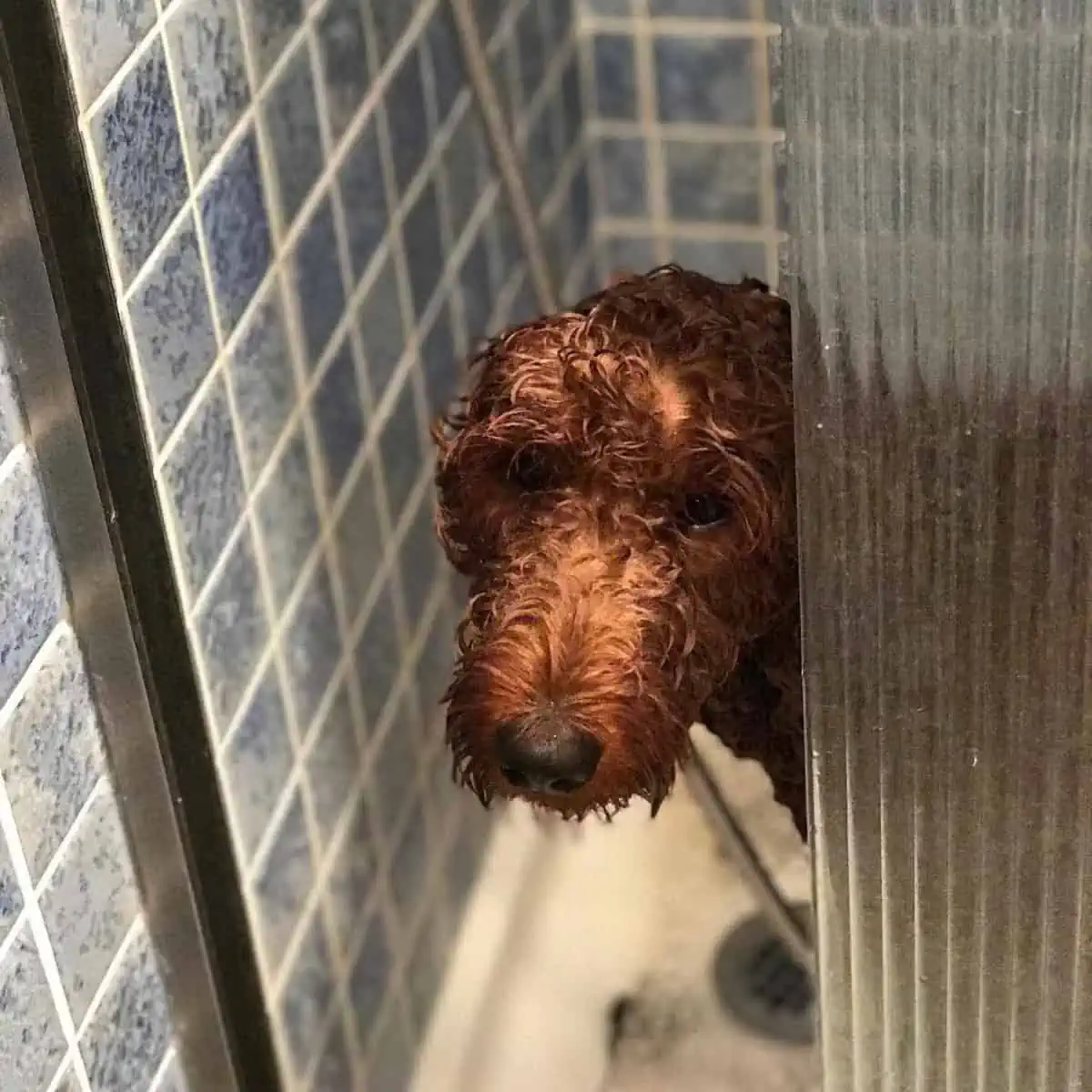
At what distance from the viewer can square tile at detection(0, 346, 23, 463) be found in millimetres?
798

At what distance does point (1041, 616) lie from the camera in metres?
0.70

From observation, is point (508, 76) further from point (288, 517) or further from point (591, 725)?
point (591, 725)

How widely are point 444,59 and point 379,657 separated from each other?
0.47 meters

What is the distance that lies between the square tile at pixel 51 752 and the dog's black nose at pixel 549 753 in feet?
0.74

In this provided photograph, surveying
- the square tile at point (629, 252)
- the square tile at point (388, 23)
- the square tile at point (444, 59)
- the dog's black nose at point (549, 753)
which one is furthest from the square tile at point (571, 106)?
the dog's black nose at point (549, 753)

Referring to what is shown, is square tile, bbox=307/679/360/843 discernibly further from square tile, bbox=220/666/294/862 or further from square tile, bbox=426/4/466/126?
square tile, bbox=426/4/466/126

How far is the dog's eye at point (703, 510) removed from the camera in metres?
0.90

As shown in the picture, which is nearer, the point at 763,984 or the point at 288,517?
the point at 288,517

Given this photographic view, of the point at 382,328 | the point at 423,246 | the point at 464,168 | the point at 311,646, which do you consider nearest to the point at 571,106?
the point at 464,168

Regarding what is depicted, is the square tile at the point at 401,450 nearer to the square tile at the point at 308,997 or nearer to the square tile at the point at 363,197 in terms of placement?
the square tile at the point at 363,197

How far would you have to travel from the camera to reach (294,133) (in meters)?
1.07

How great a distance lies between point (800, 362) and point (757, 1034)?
84cm

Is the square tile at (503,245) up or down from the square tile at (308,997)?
up

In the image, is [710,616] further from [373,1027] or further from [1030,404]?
[373,1027]
